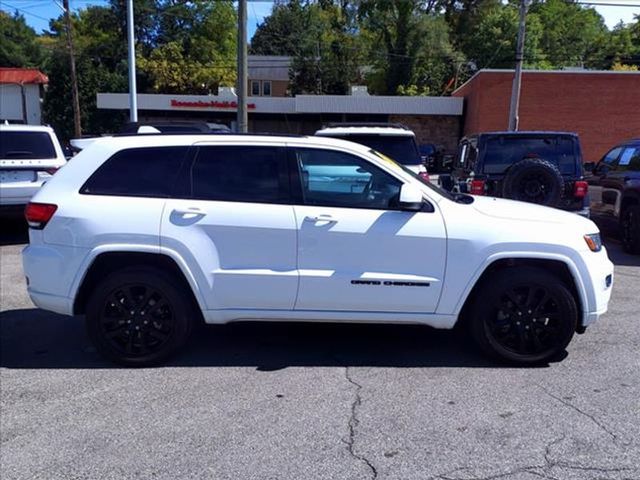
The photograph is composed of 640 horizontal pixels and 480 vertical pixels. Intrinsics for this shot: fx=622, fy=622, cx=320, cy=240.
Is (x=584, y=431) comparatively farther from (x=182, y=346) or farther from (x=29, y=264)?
(x=29, y=264)

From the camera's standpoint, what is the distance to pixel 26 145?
33.3ft

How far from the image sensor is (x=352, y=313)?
486cm

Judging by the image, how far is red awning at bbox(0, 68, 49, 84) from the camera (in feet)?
174

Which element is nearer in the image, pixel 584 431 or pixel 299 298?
pixel 584 431

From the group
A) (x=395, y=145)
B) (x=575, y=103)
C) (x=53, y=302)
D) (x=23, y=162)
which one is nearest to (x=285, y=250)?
(x=53, y=302)

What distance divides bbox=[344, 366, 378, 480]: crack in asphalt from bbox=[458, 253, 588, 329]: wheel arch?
1.01 metres

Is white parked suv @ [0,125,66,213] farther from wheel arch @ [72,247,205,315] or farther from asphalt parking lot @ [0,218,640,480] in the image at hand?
wheel arch @ [72,247,205,315]

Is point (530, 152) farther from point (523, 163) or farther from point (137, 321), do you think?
point (137, 321)

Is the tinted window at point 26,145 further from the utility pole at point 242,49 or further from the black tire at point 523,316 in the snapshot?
the utility pole at point 242,49

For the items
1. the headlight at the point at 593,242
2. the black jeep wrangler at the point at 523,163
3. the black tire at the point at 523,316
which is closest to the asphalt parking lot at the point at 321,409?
the black tire at the point at 523,316

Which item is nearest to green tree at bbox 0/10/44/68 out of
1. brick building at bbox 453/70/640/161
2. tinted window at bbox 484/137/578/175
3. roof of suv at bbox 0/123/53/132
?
brick building at bbox 453/70/640/161

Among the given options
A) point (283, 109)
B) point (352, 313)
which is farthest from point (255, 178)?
point (283, 109)

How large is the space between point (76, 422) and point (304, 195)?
2.27 metres

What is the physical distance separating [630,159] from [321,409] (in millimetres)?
8142
